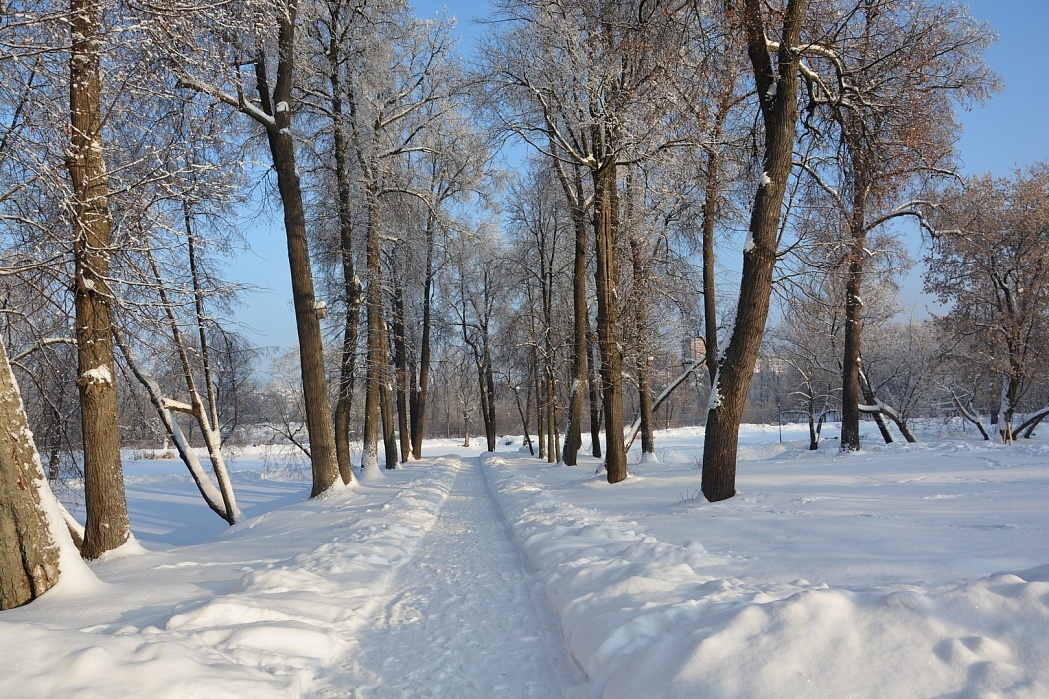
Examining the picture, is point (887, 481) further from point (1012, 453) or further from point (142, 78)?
point (142, 78)

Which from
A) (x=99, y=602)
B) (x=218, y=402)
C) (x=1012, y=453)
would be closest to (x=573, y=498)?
(x=99, y=602)

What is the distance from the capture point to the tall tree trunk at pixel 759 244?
812 centimetres

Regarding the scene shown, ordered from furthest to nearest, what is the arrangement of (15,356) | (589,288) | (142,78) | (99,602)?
(589,288), (15,356), (142,78), (99,602)

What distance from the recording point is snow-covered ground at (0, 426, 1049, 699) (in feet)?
9.04

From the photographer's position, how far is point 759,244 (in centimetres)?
820

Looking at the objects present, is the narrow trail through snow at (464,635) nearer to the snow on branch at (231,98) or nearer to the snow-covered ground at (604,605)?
the snow-covered ground at (604,605)

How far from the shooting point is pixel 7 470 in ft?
16.5

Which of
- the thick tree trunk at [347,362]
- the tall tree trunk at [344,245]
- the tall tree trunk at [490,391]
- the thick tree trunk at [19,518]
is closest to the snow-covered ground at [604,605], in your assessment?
the thick tree trunk at [19,518]

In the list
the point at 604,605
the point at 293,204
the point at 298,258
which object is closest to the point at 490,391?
the point at 298,258

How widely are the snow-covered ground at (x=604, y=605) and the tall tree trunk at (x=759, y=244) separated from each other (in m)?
0.87

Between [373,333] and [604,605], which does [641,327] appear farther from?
[604,605]

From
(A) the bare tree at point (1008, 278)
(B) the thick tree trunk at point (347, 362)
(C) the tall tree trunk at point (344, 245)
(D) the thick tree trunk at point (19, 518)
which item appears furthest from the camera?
(A) the bare tree at point (1008, 278)

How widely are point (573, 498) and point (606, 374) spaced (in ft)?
11.6

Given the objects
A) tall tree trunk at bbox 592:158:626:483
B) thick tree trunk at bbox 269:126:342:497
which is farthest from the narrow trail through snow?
tall tree trunk at bbox 592:158:626:483
